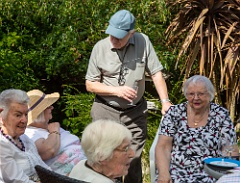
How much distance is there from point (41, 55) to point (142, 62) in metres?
3.27

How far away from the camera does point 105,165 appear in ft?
10.8

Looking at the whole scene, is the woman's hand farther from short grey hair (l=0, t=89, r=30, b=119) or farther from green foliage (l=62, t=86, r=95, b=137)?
green foliage (l=62, t=86, r=95, b=137)

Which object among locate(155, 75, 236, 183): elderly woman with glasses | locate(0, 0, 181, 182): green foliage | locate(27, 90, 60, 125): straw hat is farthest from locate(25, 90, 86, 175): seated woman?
locate(0, 0, 181, 182): green foliage

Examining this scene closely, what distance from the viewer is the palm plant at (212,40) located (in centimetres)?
775

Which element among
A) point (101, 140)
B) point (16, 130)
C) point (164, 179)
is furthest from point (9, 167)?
point (164, 179)

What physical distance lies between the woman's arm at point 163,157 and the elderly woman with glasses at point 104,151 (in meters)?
1.27

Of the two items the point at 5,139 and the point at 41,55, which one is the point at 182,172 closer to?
the point at 5,139

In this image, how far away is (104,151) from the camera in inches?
129

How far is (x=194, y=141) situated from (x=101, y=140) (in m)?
1.50

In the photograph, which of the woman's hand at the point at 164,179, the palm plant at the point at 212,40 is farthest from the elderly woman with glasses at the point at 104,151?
the palm plant at the point at 212,40

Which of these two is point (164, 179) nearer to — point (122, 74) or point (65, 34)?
point (122, 74)

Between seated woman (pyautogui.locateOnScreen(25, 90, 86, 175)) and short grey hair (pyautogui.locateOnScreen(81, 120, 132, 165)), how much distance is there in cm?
134

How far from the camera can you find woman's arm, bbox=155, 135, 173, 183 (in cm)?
458

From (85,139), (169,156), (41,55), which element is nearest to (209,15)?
(41,55)
